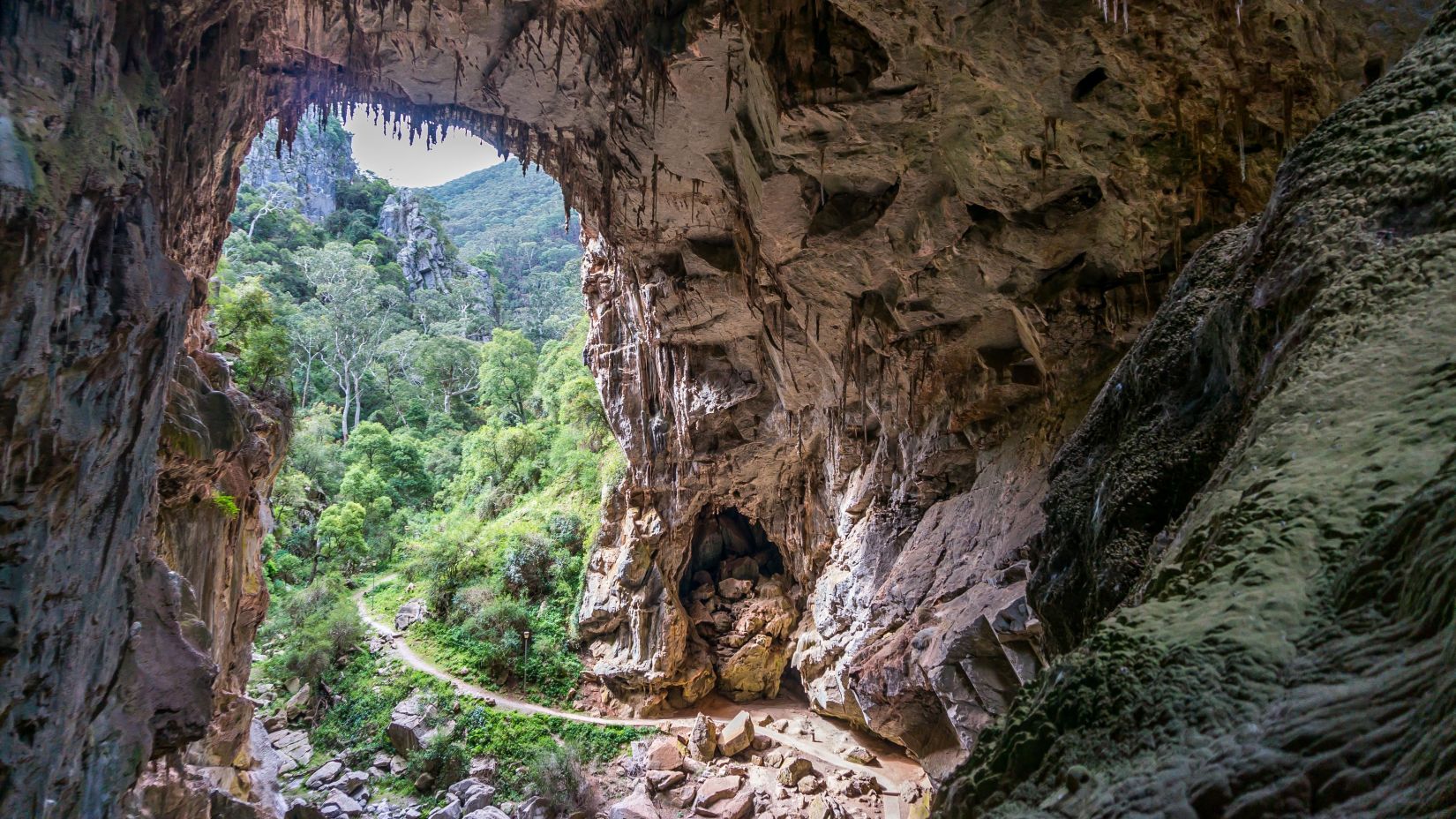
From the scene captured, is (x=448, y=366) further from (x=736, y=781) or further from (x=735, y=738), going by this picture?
(x=736, y=781)

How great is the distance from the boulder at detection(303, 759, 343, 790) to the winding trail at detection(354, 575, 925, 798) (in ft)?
9.97

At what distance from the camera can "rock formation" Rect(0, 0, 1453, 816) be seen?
1.73 m

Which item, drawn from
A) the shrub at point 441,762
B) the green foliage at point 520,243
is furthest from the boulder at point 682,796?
the green foliage at point 520,243

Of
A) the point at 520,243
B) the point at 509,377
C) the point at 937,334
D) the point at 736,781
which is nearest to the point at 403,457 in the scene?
the point at 509,377

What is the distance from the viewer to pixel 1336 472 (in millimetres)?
1779

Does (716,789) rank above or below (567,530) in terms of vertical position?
below

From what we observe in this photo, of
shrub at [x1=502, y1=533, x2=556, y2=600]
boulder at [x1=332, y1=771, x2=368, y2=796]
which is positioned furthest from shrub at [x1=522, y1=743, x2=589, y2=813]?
shrub at [x1=502, y1=533, x2=556, y2=600]

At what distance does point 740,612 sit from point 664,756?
492cm

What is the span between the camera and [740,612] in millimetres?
19484

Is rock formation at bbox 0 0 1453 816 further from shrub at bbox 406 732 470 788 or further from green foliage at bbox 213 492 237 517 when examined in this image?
shrub at bbox 406 732 470 788

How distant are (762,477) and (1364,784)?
16.4 m

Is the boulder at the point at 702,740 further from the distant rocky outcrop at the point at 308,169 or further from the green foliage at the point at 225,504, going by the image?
the distant rocky outcrop at the point at 308,169

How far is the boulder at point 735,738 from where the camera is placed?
15695 mm

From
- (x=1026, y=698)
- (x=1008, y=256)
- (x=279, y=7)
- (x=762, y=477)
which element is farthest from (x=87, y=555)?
(x=762, y=477)
